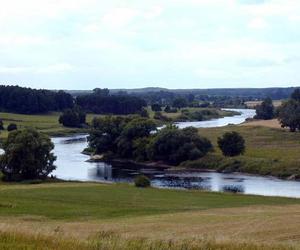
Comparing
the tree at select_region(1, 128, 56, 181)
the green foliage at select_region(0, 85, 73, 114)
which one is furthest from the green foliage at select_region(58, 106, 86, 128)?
the tree at select_region(1, 128, 56, 181)

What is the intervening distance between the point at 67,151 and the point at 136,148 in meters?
10.7

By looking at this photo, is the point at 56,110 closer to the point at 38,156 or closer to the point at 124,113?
the point at 124,113

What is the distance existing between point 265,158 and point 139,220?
57.7 m

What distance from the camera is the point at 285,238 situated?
22156 mm

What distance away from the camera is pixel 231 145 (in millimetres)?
89125

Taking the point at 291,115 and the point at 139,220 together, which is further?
the point at 291,115

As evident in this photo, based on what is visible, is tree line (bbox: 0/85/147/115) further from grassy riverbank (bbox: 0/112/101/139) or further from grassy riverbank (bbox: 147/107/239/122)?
grassy riverbank (bbox: 147/107/239/122)

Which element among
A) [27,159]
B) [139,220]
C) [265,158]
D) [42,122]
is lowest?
[265,158]

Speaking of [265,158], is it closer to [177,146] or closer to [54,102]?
[177,146]

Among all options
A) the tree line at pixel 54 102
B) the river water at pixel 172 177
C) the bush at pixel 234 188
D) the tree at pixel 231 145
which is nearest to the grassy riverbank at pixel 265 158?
the tree at pixel 231 145

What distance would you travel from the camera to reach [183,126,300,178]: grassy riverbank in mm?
77525

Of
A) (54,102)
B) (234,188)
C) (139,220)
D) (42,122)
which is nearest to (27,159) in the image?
(234,188)

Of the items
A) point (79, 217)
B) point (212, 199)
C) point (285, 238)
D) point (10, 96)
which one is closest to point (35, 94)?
point (10, 96)

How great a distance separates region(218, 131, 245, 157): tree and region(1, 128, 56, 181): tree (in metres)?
29.3
